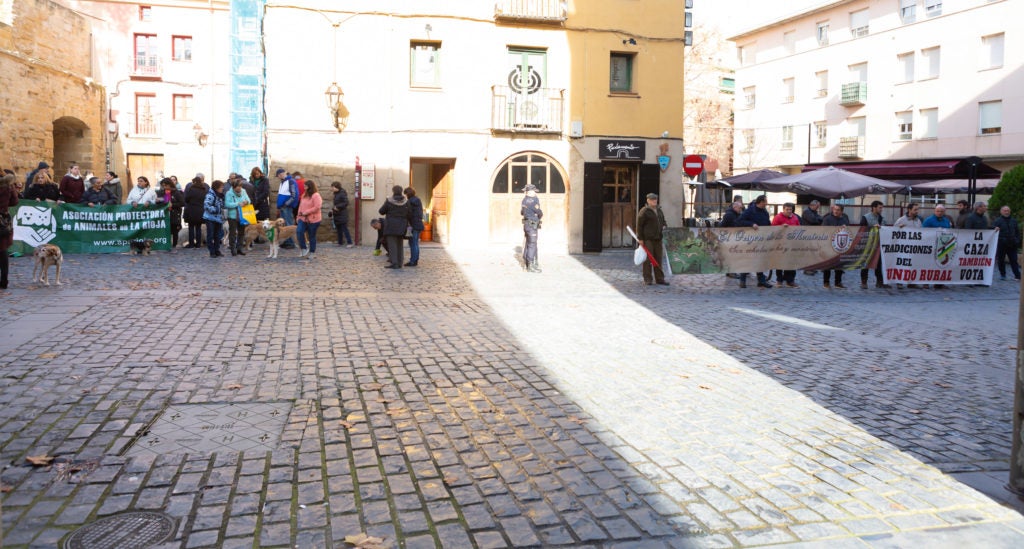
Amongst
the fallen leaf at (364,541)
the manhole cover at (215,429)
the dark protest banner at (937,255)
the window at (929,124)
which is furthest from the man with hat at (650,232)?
the window at (929,124)

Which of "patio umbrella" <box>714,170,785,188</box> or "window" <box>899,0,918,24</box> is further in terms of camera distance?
"window" <box>899,0,918,24</box>

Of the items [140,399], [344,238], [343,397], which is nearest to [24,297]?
[140,399]

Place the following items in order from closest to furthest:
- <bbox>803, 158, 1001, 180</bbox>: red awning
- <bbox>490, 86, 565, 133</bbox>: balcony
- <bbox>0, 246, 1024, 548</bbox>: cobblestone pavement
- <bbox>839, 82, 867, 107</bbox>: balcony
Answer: <bbox>0, 246, 1024, 548</bbox>: cobblestone pavement
<bbox>803, 158, 1001, 180</bbox>: red awning
<bbox>490, 86, 565, 133</bbox>: balcony
<bbox>839, 82, 867, 107</bbox>: balcony

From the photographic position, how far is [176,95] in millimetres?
52531

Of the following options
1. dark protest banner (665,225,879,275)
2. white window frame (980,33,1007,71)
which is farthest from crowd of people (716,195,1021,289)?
white window frame (980,33,1007,71)

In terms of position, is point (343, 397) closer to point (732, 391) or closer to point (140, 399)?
point (140, 399)

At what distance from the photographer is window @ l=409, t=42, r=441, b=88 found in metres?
23.5

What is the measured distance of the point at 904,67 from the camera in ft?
147

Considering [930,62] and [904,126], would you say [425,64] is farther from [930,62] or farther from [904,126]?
[904,126]

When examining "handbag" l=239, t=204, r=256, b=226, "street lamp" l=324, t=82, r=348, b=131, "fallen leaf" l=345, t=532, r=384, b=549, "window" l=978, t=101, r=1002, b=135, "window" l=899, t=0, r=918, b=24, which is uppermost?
"window" l=899, t=0, r=918, b=24

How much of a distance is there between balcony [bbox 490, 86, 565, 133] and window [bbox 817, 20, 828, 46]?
33687mm

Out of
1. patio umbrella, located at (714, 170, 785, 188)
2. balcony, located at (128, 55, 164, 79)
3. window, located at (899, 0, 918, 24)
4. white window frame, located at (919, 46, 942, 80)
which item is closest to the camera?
patio umbrella, located at (714, 170, 785, 188)

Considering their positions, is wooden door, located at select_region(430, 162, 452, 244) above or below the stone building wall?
below

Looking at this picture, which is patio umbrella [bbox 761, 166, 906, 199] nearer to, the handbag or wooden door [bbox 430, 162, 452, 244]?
wooden door [bbox 430, 162, 452, 244]
